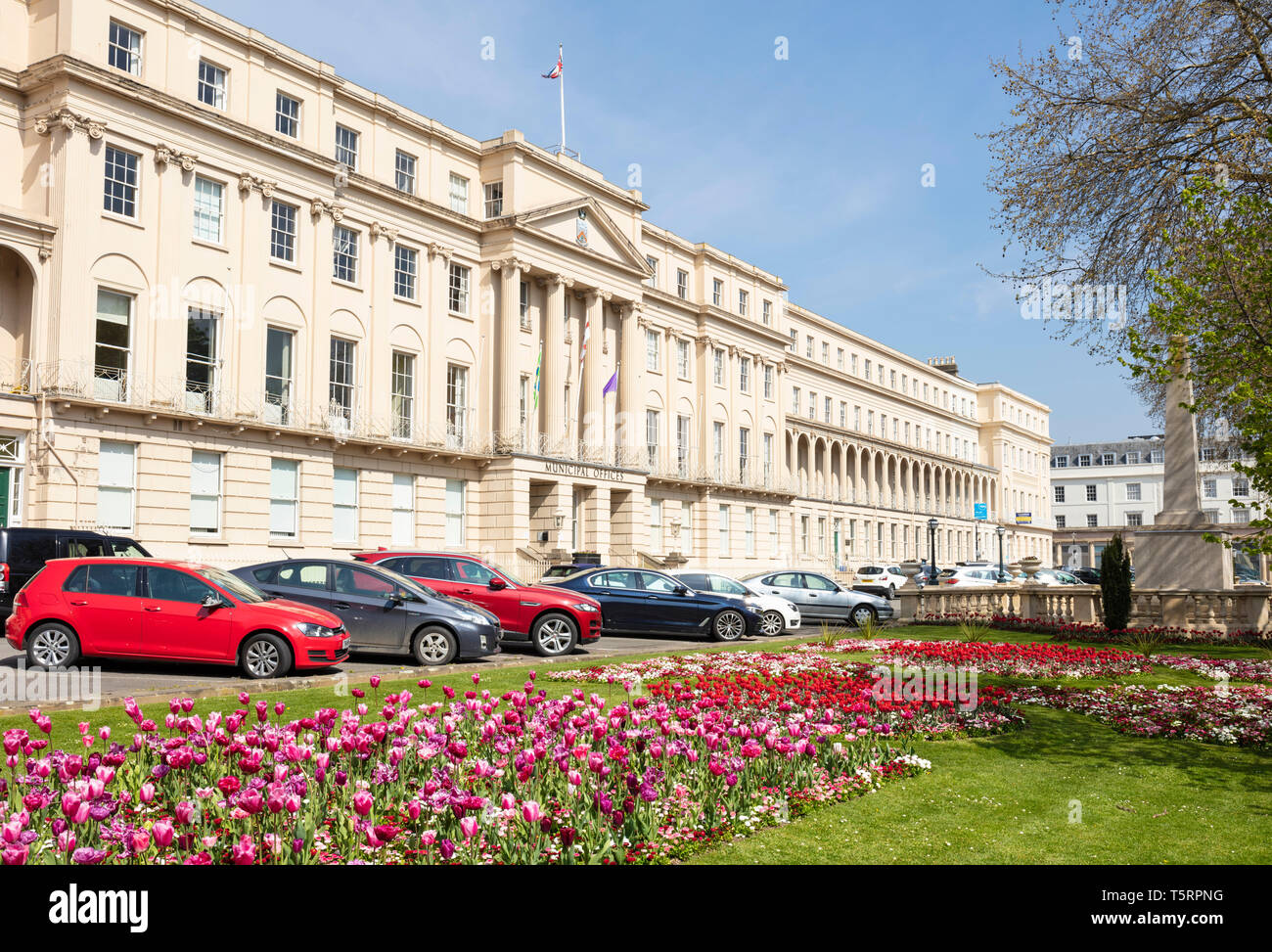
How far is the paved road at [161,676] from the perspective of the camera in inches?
429

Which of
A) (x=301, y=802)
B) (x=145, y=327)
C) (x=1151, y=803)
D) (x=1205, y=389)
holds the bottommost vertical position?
(x=1151, y=803)

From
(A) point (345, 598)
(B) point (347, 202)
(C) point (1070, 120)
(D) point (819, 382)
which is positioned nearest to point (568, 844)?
(A) point (345, 598)

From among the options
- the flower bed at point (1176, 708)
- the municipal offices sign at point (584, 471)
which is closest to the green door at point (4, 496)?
the municipal offices sign at point (584, 471)

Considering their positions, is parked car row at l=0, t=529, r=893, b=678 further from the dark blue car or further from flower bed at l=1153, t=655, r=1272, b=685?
flower bed at l=1153, t=655, r=1272, b=685

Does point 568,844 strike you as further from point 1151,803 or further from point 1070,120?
point 1070,120

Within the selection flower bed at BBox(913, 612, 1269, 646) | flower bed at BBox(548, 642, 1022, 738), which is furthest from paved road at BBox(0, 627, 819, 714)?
flower bed at BBox(913, 612, 1269, 646)

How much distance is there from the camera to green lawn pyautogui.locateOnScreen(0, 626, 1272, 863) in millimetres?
5633

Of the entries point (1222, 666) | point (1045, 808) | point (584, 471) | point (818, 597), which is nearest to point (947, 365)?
point (584, 471)

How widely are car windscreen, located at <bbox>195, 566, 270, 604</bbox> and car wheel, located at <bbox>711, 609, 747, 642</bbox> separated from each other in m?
10.7

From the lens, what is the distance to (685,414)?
5125 cm

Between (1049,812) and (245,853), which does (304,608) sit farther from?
(1049,812)

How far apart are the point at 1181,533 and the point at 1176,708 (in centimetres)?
1297

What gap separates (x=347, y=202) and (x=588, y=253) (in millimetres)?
11704

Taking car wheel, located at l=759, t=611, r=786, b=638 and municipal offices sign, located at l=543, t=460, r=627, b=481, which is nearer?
car wheel, located at l=759, t=611, r=786, b=638
